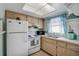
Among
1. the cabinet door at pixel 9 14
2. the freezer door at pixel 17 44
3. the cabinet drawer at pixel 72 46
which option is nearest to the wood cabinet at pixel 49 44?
the cabinet drawer at pixel 72 46

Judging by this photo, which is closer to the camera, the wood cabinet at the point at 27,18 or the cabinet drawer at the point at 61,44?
the wood cabinet at the point at 27,18

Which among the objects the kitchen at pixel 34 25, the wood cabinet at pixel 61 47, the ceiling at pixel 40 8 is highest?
the ceiling at pixel 40 8

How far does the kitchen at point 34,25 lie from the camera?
1.10 meters

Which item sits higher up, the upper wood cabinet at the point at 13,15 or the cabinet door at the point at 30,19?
the upper wood cabinet at the point at 13,15

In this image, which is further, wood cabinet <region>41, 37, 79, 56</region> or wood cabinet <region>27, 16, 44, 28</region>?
wood cabinet <region>41, 37, 79, 56</region>

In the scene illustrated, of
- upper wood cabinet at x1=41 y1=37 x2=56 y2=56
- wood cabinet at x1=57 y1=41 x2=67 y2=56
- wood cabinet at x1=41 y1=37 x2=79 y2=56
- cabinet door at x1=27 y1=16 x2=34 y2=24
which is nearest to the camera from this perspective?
cabinet door at x1=27 y1=16 x2=34 y2=24

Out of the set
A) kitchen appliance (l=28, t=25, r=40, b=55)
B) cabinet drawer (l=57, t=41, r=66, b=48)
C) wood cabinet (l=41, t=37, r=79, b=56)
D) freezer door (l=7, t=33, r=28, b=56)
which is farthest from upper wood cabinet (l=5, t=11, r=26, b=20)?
cabinet drawer (l=57, t=41, r=66, b=48)

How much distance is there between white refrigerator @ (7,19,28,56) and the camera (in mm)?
1255

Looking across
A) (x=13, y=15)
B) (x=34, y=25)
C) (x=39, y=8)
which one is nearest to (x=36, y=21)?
(x=34, y=25)

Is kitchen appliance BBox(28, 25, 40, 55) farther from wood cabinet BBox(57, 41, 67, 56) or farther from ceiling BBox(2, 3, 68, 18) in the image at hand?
wood cabinet BBox(57, 41, 67, 56)

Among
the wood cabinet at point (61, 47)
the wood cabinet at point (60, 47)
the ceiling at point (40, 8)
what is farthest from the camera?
the wood cabinet at point (61, 47)

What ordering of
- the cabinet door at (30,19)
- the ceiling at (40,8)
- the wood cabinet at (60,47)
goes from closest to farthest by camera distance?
the ceiling at (40,8) < the cabinet door at (30,19) < the wood cabinet at (60,47)

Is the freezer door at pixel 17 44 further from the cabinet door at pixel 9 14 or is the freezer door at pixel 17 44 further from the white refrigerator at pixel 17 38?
the cabinet door at pixel 9 14

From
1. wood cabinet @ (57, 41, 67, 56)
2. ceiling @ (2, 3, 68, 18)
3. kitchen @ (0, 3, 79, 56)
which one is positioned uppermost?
ceiling @ (2, 3, 68, 18)
